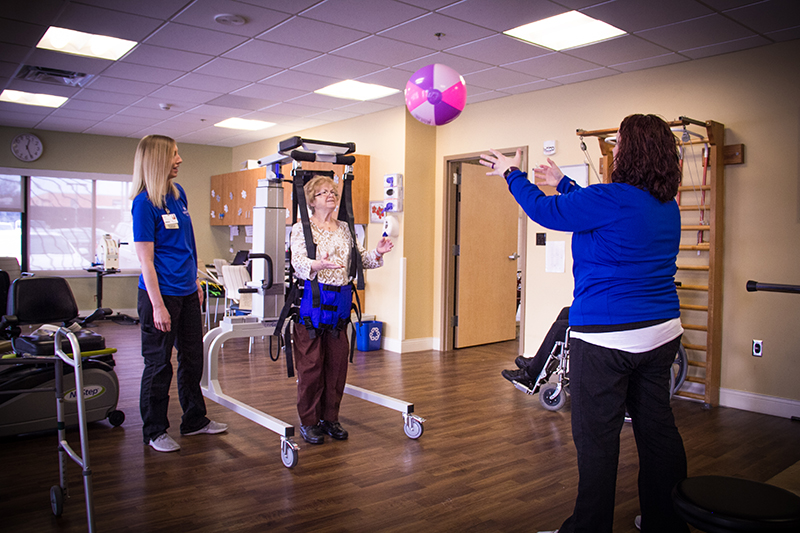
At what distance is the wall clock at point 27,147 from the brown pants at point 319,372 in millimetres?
7138

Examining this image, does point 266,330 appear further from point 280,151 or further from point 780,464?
point 780,464

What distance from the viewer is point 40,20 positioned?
13.6 feet

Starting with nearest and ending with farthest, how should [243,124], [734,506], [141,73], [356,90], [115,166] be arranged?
[734,506] → [141,73] → [356,90] → [243,124] → [115,166]

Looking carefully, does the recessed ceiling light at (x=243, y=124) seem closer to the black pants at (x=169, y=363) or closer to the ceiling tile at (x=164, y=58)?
the ceiling tile at (x=164, y=58)

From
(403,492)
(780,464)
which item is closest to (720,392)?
(780,464)

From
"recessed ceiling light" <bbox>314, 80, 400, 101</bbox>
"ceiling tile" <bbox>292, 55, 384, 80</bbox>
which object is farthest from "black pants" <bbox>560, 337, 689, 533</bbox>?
"recessed ceiling light" <bbox>314, 80, 400, 101</bbox>

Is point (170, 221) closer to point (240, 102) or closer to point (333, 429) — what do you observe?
point (333, 429)

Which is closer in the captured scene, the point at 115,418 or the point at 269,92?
the point at 115,418

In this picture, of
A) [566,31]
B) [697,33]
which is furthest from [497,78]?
[697,33]

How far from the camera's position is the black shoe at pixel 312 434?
3408mm

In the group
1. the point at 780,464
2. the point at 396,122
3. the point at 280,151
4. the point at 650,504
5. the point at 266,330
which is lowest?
the point at 780,464

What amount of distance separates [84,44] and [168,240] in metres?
2.71

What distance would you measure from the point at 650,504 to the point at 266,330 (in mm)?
2451

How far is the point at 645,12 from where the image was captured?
12.3 ft
